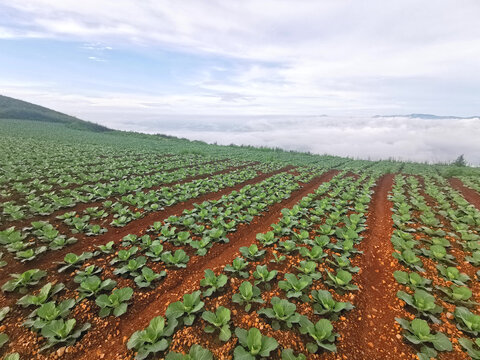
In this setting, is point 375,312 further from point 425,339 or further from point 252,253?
point 252,253

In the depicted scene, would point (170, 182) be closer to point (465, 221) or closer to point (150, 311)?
point (150, 311)

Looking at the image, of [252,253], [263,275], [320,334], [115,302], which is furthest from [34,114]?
[320,334]

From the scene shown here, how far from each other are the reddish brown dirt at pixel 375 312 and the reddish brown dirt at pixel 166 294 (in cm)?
296

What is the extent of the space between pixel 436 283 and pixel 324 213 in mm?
4325

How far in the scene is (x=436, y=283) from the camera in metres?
4.78

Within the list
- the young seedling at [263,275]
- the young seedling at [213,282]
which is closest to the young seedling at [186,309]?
the young seedling at [213,282]

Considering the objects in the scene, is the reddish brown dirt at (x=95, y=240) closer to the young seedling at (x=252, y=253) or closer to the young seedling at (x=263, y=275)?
the young seedling at (x=252, y=253)

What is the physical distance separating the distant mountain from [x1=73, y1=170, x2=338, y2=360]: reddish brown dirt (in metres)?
79.0

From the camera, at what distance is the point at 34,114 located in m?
82.3

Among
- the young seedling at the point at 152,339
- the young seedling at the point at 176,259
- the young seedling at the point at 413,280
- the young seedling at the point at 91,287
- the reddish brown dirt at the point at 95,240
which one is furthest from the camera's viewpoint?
the young seedling at the point at 176,259

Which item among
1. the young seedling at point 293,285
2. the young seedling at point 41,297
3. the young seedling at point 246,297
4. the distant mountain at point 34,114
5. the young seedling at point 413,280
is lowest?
the young seedling at point 41,297

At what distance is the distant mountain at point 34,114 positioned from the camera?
71.6 meters

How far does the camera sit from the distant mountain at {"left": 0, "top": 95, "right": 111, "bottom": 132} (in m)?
71.6

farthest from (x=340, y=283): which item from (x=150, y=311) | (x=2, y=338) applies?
(x=2, y=338)
